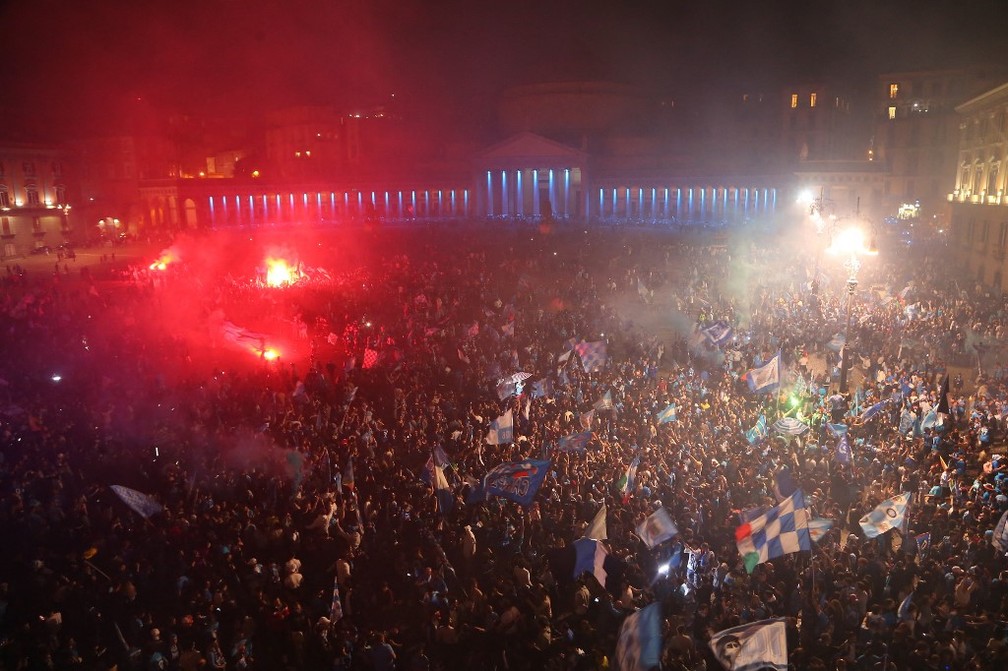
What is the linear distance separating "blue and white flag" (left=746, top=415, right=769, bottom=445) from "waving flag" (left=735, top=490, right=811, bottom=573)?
5339 mm

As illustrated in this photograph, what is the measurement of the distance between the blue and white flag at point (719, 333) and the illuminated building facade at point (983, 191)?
68.5 ft

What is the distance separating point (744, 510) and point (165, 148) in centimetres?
7453

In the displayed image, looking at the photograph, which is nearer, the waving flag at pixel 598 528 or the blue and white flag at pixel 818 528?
the waving flag at pixel 598 528

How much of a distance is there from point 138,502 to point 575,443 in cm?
878

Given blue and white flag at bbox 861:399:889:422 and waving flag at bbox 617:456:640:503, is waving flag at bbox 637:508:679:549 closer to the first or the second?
waving flag at bbox 617:456:640:503

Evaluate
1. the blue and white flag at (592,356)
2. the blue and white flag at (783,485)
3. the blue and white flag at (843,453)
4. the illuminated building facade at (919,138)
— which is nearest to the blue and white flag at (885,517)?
the blue and white flag at (783,485)

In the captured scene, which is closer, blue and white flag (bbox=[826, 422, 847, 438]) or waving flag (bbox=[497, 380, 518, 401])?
blue and white flag (bbox=[826, 422, 847, 438])

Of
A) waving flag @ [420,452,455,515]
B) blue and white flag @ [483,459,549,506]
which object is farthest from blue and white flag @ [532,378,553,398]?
blue and white flag @ [483,459,549,506]

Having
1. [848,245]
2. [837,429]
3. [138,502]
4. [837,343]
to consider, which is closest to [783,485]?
[837,429]

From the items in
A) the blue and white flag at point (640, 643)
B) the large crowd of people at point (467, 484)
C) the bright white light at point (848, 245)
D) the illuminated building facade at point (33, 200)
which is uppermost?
the illuminated building facade at point (33, 200)

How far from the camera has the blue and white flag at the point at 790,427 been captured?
56.7 ft

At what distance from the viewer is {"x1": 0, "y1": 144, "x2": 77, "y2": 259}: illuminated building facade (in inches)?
2183

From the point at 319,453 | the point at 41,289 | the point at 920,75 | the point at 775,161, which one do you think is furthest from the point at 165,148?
the point at 920,75

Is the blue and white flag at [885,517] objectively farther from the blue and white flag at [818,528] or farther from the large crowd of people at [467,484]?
the blue and white flag at [818,528]
